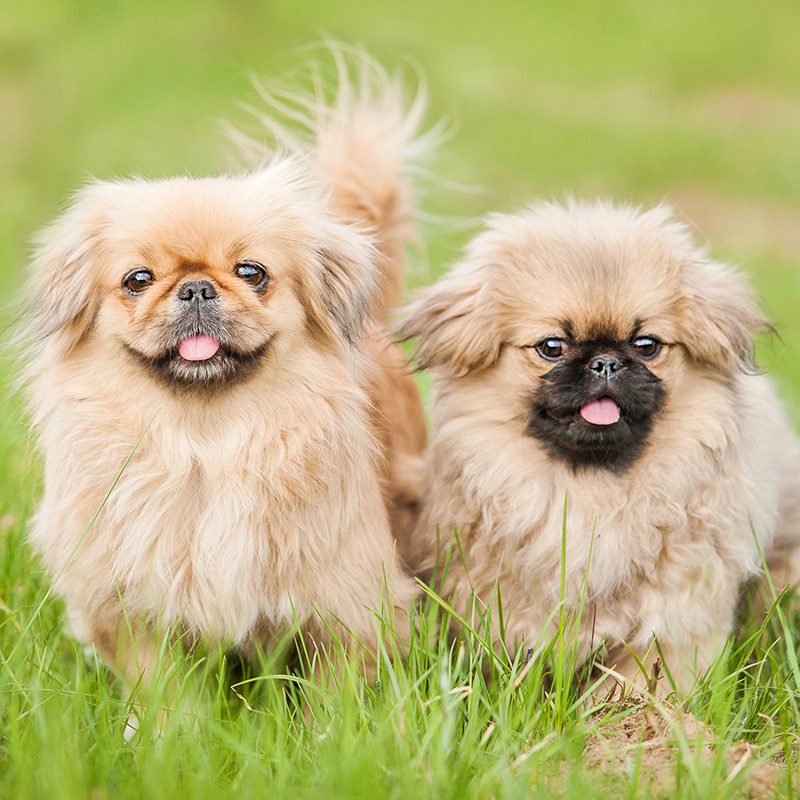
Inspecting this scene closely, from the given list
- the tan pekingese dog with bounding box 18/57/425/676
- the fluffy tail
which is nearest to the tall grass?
the tan pekingese dog with bounding box 18/57/425/676

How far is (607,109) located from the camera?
15586 millimetres

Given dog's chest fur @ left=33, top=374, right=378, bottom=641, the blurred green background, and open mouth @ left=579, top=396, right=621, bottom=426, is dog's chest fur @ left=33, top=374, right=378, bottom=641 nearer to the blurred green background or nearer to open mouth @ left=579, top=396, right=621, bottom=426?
open mouth @ left=579, top=396, right=621, bottom=426

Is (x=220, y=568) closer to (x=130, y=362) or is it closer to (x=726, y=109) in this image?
(x=130, y=362)

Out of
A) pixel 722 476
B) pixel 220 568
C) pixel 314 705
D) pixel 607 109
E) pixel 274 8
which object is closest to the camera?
pixel 314 705

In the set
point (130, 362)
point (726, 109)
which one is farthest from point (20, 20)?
point (130, 362)

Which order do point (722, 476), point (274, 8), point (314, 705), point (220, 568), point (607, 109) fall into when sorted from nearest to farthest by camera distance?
point (314, 705), point (220, 568), point (722, 476), point (607, 109), point (274, 8)

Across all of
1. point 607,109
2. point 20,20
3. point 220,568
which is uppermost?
point 607,109

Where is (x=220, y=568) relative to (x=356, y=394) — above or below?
below

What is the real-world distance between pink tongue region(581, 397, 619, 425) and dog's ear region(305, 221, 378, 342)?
0.65 m

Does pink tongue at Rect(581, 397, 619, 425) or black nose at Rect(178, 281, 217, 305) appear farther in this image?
pink tongue at Rect(581, 397, 619, 425)

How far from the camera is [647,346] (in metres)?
2.95

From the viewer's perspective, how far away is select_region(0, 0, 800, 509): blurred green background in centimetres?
1233

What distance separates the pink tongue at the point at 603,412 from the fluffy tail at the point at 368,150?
0.84m

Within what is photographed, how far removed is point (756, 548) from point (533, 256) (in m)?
1.01
